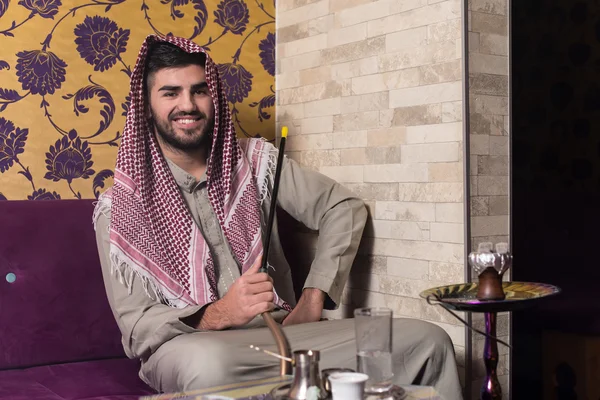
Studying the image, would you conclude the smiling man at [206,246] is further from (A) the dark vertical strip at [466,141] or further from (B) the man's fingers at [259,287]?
(A) the dark vertical strip at [466,141]

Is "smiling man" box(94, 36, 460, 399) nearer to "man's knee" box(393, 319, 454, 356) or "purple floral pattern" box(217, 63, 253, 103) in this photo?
"man's knee" box(393, 319, 454, 356)

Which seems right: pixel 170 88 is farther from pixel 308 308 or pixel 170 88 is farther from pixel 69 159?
pixel 308 308

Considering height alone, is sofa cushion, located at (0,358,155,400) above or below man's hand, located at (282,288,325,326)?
below

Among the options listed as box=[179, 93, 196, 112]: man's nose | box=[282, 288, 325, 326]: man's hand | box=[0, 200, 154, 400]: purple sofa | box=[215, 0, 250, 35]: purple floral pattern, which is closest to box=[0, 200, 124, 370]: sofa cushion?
box=[0, 200, 154, 400]: purple sofa

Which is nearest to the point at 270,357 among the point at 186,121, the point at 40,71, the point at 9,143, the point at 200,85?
the point at 186,121

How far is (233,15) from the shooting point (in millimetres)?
3047

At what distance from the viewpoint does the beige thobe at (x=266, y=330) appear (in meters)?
1.99

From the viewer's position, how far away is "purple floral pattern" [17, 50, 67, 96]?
2.61 metres

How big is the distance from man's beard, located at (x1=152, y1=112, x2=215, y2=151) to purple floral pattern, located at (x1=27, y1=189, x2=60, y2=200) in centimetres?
49

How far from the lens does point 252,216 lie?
8.04 ft

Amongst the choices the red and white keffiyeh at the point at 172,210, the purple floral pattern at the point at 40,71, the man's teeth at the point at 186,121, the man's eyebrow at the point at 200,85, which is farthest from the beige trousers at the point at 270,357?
the purple floral pattern at the point at 40,71
